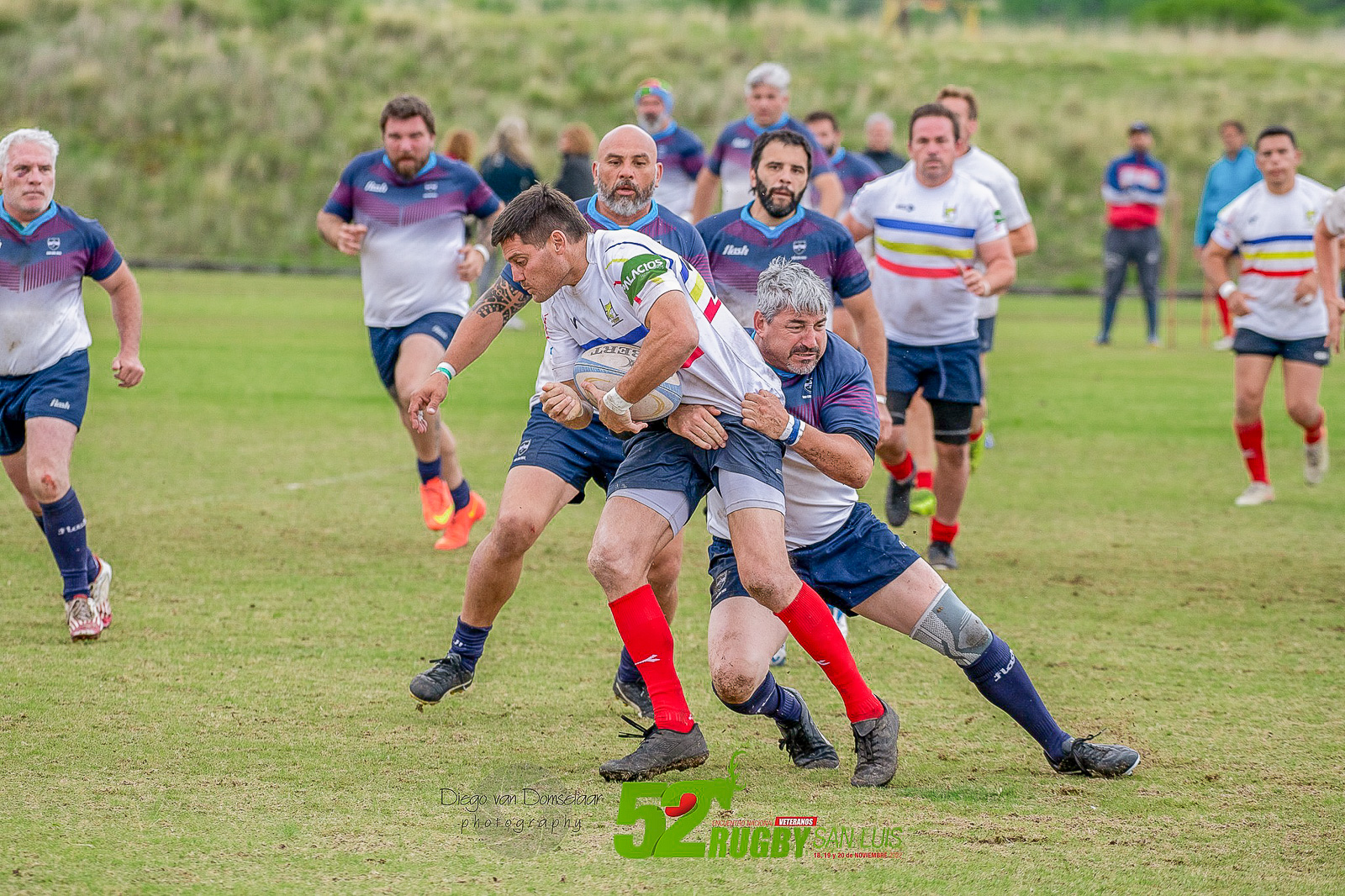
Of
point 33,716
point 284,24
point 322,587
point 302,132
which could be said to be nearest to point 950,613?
point 33,716

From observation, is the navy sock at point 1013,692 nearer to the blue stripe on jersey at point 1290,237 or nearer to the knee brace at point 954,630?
the knee brace at point 954,630

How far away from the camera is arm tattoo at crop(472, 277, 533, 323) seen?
5402 millimetres

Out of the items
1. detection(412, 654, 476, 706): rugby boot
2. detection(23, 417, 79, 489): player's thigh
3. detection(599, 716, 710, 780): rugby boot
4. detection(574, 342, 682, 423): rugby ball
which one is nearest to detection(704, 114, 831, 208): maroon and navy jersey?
detection(574, 342, 682, 423): rugby ball

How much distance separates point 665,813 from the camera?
4453 mm

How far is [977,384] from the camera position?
834 centimetres

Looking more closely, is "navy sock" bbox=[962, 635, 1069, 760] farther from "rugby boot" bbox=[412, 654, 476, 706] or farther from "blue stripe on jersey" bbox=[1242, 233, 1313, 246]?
"blue stripe on jersey" bbox=[1242, 233, 1313, 246]

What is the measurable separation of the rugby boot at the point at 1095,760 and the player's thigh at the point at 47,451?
13.5 ft

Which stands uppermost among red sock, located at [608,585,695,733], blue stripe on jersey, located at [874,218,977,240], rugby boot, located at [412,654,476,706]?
blue stripe on jersey, located at [874,218,977,240]

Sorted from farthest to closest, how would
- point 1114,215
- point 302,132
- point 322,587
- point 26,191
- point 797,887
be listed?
point 302,132 < point 1114,215 < point 322,587 < point 26,191 < point 797,887

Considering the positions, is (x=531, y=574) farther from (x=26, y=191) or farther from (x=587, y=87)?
(x=587, y=87)

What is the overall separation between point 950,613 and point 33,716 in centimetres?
312

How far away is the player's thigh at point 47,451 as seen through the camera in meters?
6.38

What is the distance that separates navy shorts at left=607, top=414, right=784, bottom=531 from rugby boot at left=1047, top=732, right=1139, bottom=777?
1.20 m

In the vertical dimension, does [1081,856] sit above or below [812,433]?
below
